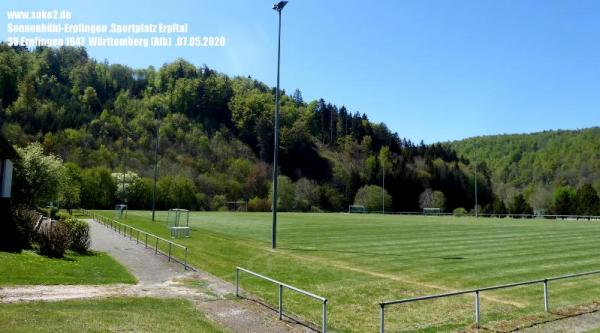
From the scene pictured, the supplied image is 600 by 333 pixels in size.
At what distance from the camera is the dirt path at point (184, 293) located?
36.8 feet

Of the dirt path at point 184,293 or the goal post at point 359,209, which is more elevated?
the goal post at point 359,209

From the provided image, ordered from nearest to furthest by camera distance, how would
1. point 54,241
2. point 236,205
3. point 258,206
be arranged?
point 54,241 < point 258,206 < point 236,205

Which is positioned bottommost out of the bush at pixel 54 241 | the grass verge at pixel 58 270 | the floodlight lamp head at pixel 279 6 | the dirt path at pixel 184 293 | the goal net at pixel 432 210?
the dirt path at pixel 184 293

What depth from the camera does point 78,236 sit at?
2244cm

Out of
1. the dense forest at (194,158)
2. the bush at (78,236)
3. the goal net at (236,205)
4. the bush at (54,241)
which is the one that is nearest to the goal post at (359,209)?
the dense forest at (194,158)

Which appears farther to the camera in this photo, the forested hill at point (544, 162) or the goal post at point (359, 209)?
the forested hill at point (544, 162)

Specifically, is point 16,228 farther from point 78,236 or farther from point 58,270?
point 58,270

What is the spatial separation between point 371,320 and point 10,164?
25591 mm

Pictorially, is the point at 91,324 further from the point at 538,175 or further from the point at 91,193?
the point at 538,175

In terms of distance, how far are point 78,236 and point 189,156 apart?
147005 mm

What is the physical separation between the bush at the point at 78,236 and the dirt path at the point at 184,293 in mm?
3114

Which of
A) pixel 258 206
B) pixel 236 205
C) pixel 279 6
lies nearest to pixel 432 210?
pixel 258 206

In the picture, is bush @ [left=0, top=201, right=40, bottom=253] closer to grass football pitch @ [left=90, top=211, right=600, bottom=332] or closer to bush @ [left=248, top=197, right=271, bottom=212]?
grass football pitch @ [left=90, top=211, right=600, bottom=332]

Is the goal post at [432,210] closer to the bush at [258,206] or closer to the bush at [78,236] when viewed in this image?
the bush at [258,206]
